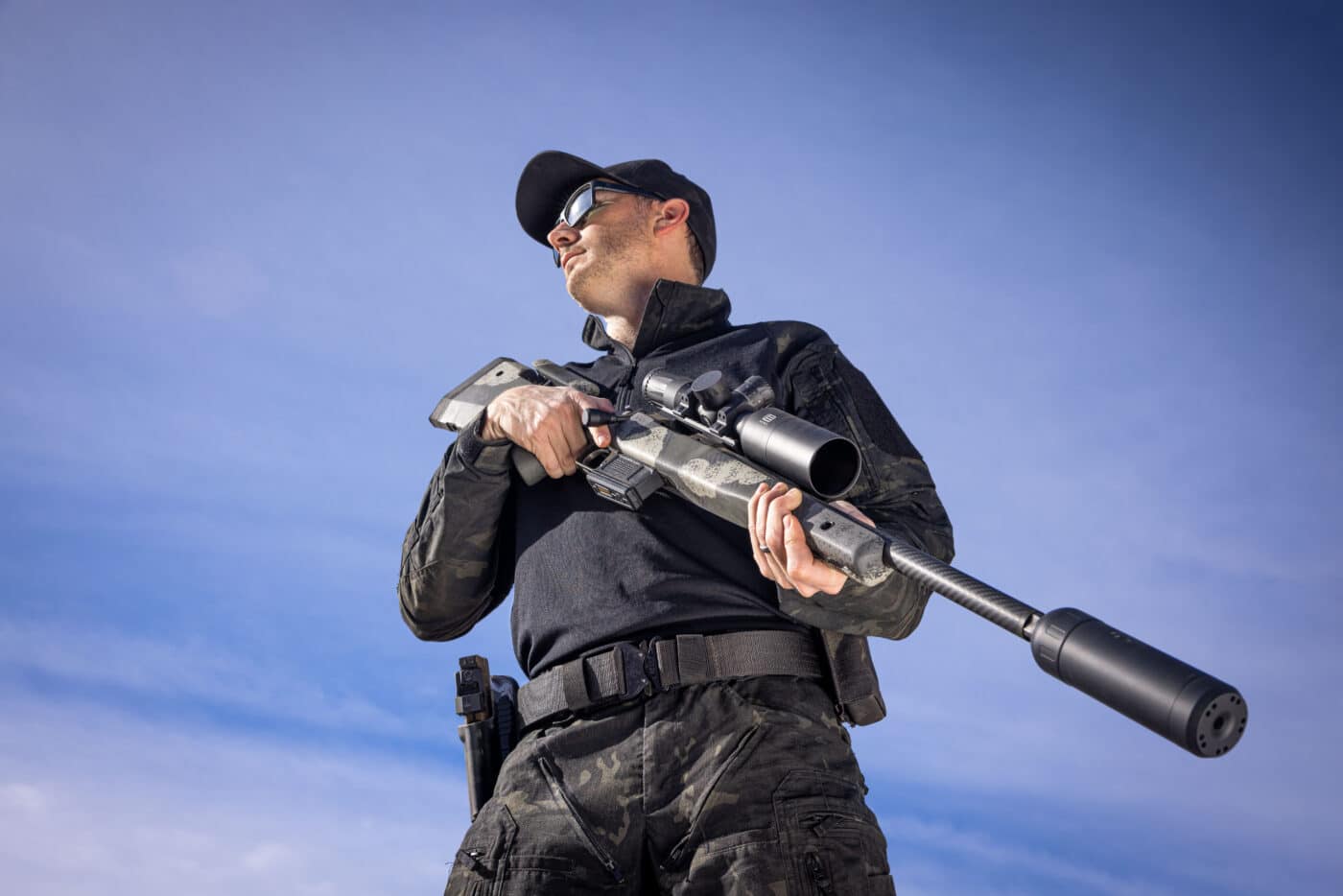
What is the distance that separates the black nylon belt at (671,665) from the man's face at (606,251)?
2.12 m

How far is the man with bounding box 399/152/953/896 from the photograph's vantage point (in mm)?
4301

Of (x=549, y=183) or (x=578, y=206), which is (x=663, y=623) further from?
(x=549, y=183)

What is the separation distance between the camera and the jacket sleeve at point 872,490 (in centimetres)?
457

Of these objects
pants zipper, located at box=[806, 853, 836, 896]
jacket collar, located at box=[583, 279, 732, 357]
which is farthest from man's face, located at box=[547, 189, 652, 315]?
pants zipper, located at box=[806, 853, 836, 896]

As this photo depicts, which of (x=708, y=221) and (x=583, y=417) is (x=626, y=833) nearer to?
(x=583, y=417)

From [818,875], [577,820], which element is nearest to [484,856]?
[577,820]

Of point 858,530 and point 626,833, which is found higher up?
point 858,530

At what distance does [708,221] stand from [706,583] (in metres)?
2.46

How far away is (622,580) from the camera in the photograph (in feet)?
15.9

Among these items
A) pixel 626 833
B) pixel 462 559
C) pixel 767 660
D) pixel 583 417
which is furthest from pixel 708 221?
pixel 626 833

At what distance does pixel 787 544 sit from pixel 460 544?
1939mm

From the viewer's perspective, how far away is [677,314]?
5695mm

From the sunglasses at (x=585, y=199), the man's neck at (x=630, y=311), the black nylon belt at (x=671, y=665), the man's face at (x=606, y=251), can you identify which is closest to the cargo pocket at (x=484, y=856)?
the black nylon belt at (x=671, y=665)

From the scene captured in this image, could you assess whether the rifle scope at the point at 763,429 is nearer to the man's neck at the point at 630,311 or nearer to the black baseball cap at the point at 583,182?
the man's neck at the point at 630,311
